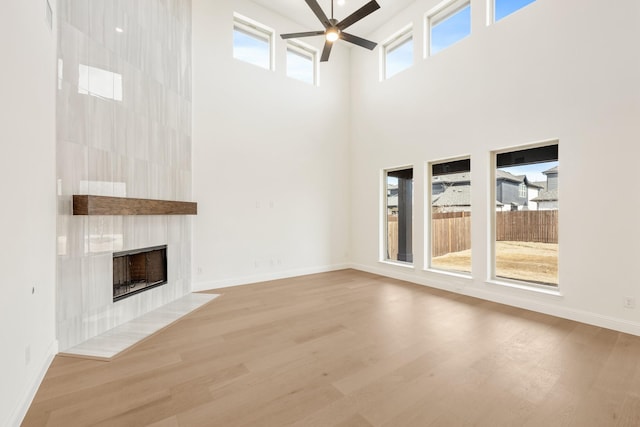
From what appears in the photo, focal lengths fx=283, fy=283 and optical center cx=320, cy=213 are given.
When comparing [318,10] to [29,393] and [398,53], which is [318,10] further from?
[29,393]

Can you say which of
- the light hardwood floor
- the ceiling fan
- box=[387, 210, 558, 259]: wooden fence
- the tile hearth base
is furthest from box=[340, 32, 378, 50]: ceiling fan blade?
the tile hearth base

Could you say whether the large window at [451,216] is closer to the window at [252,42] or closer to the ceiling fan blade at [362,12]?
the ceiling fan blade at [362,12]

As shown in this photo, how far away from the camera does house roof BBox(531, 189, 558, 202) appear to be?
12.8 feet

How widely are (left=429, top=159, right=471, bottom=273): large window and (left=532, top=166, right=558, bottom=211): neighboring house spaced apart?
100 cm

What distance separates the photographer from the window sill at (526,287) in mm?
3770

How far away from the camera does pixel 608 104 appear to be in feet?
10.9

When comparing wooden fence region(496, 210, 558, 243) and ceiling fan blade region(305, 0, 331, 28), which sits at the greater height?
ceiling fan blade region(305, 0, 331, 28)

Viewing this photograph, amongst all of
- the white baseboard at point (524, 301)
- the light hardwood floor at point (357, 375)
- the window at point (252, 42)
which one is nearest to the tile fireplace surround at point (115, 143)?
the light hardwood floor at point (357, 375)

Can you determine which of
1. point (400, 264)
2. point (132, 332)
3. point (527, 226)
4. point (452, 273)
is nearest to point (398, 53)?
point (527, 226)

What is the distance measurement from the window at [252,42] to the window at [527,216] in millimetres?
4787

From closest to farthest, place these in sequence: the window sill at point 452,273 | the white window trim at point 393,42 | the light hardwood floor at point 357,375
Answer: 1. the light hardwood floor at point 357,375
2. the window sill at point 452,273
3. the white window trim at point 393,42

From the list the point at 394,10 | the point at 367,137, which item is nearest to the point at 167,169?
the point at 367,137

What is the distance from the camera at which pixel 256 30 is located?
5742 millimetres

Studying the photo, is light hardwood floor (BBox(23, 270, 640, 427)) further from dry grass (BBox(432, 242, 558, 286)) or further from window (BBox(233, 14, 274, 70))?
window (BBox(233, 14, 274, 70))
